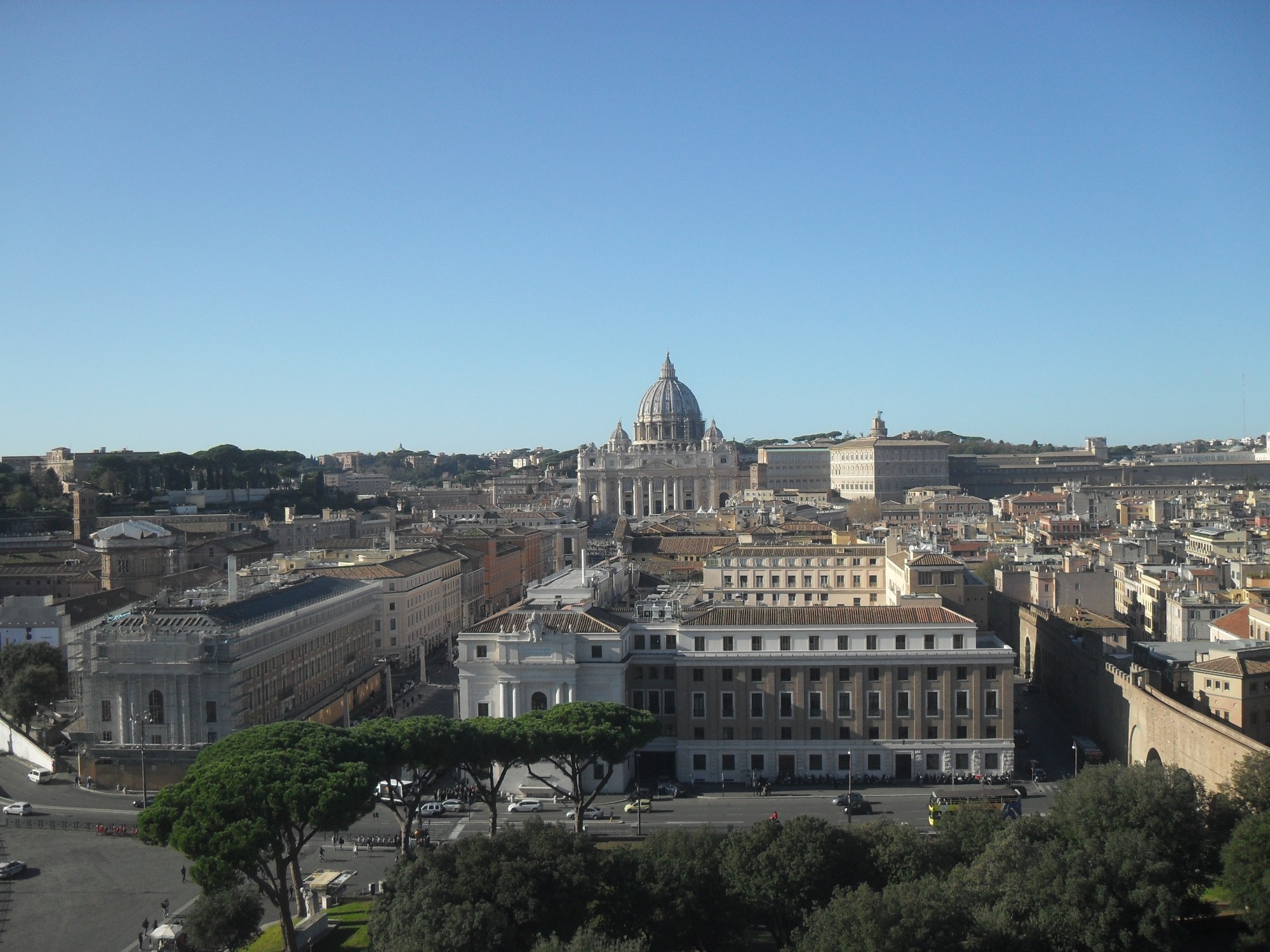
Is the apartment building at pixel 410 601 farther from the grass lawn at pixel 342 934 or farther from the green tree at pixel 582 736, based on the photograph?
the grass lawn at pixel 342 934

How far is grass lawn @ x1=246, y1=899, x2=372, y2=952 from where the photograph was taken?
1958cm

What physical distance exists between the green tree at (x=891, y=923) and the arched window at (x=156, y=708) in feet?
57.6

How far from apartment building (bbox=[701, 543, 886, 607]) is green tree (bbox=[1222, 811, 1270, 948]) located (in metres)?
19.5

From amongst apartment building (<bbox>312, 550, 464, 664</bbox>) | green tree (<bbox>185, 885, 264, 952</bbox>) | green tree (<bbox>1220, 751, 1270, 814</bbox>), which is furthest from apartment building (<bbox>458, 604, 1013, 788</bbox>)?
apartment building (<bbox>312, 550, 464, 664</bbox>)

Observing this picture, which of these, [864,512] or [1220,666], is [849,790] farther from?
[864,512]

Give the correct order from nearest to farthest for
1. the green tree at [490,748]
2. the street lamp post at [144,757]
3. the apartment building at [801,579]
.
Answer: the green tree at [490,748]
the street lamp post at [144,757]
the apartment building at [801,579]

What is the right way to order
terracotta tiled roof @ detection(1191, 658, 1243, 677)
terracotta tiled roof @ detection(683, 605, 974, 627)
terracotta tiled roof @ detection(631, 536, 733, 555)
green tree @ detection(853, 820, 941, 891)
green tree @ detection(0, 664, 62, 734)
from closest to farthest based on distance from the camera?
green tree @ detection(853, 820, 941, 891)
terracotta tiled roof @ detection(1191, 658, 1243, 677)
terracotta tiled roof @ detection(683, 605, 974, 627)
green tree @ detection(0, 664, 62, 734)
terracotta tiled roof @ detection(631, 536, 733, 555)

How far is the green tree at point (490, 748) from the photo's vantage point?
22.9 meters

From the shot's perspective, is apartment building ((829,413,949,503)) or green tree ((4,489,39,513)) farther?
apartment building ((829,413,949,503))

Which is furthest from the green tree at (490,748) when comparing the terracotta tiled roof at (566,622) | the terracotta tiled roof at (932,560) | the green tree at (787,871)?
the terracotta tiled roof at (932,560)

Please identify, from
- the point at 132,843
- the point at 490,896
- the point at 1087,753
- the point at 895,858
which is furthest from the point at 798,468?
the point at 490,896

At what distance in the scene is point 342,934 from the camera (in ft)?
65.9

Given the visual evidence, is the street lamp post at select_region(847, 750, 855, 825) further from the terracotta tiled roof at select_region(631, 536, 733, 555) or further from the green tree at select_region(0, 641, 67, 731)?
the terracotta tiled roof at select_region(631, 536, 733, 555)

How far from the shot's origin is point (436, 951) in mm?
16672
